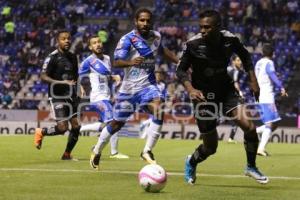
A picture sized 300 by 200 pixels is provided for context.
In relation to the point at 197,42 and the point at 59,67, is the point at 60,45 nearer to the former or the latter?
the point at 59,67

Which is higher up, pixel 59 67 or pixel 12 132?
pixel 59 67

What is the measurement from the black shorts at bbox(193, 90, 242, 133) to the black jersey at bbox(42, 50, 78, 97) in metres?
5.15

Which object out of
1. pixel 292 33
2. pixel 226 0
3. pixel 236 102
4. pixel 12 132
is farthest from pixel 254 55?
pixel 236 102

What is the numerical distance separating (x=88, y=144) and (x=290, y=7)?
1750cm

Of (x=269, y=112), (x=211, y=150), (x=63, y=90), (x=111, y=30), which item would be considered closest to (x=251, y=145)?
(x=211, y=150)

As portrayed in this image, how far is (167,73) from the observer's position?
3219cm

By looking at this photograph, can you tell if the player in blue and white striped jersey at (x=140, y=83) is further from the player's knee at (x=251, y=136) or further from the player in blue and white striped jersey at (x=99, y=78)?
the player in blue and white striped jersey at (x=99, y=78)

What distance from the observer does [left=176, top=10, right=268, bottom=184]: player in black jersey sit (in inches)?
381

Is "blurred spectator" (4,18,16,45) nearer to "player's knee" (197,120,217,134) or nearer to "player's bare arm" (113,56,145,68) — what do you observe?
"player's bare arm" (113,56,145,68)

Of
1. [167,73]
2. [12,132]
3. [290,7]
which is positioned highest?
[290,7]

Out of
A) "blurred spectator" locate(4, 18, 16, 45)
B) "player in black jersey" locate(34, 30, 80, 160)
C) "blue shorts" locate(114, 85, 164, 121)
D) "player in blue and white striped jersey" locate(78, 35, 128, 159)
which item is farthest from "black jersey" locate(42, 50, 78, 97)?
"blurred spectator" locate(4, 18, 16, 45)

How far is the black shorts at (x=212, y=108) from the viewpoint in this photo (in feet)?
32.5

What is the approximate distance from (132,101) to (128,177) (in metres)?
1.33

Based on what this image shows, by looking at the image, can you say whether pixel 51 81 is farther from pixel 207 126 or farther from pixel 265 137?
pixel 265 137
